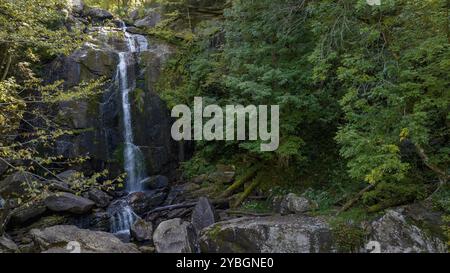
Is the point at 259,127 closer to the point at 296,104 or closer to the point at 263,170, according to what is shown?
the point at 296,104

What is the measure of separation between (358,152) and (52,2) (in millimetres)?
6976

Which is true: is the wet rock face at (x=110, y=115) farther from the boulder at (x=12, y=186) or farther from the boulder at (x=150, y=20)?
the boulder at (x=150, y=20)

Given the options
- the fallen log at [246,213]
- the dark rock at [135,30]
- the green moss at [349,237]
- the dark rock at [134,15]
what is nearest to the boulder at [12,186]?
the fallen log at [246,213]

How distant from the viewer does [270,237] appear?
23.1 feet

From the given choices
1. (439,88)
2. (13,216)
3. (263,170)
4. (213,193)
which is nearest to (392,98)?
(439,88)

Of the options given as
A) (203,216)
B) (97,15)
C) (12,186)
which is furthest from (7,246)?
(97,15)

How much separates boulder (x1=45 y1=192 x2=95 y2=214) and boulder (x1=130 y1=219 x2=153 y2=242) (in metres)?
1.85

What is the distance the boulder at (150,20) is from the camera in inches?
622

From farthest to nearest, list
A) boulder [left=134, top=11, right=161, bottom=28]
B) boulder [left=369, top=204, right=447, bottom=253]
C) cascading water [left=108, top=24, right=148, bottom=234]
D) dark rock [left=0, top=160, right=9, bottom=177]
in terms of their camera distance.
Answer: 1. boulder [left=134, top=11, right=161, bottom=28]
2. dark rock [left=0, top=160, right=9, bottom=177]
3. cascading water [left=108, top=24, right=148, bottom=234]
4. boulder [left=369, top=204, right=447, bottom=253]

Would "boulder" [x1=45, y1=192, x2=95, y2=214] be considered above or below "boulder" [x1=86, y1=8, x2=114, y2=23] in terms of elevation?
below

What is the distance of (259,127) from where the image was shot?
353 inches

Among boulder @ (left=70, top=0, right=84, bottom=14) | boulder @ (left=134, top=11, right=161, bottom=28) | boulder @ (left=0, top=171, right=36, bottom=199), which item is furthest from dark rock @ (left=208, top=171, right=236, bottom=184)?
boulder @ (left=70, top=0, right=84, bottom=14)

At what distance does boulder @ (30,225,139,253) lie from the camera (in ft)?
23.1

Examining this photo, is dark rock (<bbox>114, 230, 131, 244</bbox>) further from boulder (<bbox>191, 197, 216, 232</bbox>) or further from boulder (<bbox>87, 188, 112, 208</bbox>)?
boulder (<bbox>191, 197, 216, 232</bbox>)
